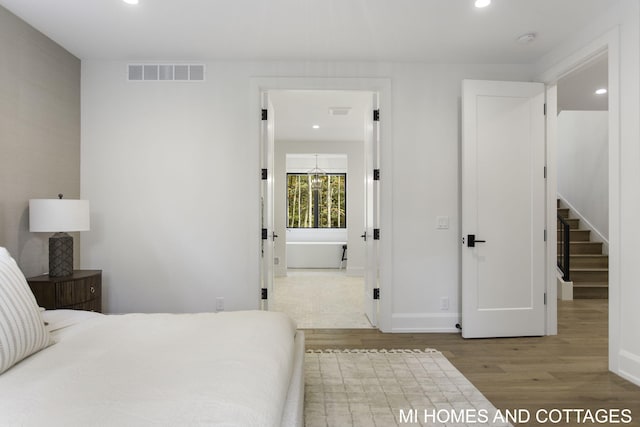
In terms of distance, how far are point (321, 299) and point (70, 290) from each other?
10.1 feet

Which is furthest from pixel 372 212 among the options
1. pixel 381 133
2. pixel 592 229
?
pixel 592 229

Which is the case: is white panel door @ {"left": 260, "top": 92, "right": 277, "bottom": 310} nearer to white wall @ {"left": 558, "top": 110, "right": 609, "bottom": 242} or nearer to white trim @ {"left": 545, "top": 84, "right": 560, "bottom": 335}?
white trim @ {"left": 545, "top": 84, "right": 560, "bottom": 335}

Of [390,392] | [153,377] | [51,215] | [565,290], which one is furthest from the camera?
[565,290]

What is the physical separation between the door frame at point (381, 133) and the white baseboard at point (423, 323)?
10cm

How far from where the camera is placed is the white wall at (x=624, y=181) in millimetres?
2451

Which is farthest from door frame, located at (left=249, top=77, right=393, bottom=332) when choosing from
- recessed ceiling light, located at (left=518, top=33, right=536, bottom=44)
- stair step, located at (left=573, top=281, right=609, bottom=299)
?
stair step, located at (left=573, top=281, right=609, bottom=299)

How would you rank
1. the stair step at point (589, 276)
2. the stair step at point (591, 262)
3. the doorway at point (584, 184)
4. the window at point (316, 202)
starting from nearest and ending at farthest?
the doorway at point (584, 184)
the stair step at point (589, 276)
the stair step at point (591, 262)
the window at point (316, 202)

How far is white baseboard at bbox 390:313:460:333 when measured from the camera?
3.57 m

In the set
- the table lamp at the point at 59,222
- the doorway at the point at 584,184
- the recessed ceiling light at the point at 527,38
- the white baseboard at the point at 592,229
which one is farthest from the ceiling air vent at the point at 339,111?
the white baseboard at the point at 592,229

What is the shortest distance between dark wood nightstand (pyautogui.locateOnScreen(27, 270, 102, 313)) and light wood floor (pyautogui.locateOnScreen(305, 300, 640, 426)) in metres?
1.83

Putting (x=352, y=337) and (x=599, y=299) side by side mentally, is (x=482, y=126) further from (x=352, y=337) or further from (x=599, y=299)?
(x=599, y=299)

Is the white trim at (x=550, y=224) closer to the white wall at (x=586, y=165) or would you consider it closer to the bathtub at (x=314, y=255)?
the white wall at (x=586, y=165)

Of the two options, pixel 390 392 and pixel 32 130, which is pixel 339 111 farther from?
pixel 390 392

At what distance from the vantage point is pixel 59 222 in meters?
2.75
